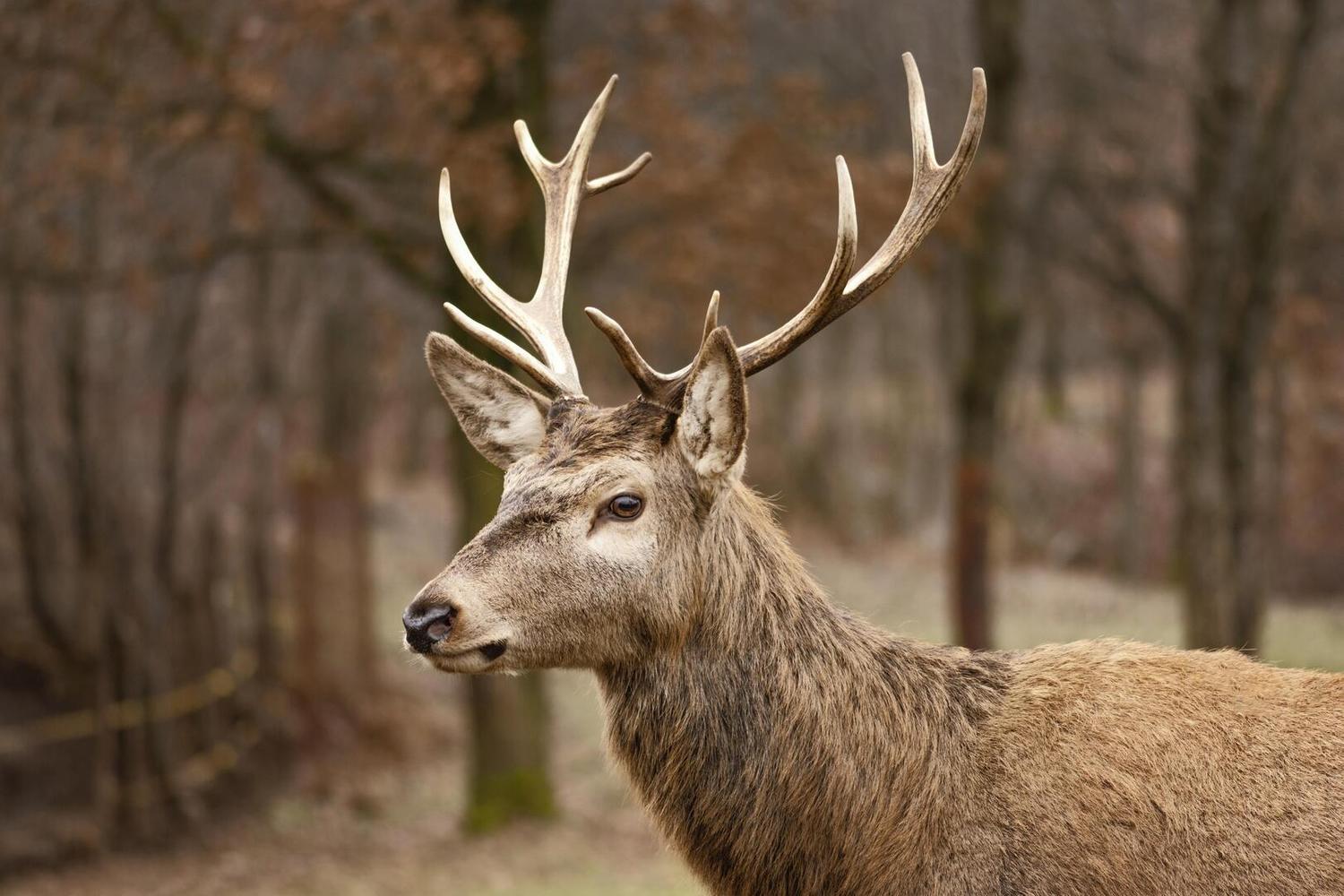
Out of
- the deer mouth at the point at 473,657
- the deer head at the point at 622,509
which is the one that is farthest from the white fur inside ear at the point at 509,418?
the deer mouth at the point at 473,657

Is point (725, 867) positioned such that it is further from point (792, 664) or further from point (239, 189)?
point (239, 189)

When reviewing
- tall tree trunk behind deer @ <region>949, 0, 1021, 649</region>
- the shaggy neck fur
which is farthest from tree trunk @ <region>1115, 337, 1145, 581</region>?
the shaggy neck fur

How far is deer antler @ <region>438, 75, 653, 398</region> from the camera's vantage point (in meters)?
4.68

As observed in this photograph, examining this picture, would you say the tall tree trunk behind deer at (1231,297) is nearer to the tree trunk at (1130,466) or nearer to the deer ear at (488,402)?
the deer ear at (488,402)

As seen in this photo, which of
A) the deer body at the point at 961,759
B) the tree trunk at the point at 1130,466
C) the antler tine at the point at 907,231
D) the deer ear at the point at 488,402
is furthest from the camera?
the tree trunk at the point at 1130,466

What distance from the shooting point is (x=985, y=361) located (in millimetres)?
13359

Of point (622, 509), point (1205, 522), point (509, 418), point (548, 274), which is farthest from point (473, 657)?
point (1205, 522)

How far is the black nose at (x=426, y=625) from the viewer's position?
3760 mm

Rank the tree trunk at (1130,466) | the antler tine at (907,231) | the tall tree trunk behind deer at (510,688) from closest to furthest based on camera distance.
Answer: the antler tine at (907,231) < the tall tree trunk behind deer at (510,688) < the tree trunk at (1130,466)

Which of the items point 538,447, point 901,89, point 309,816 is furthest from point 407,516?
point 538,447

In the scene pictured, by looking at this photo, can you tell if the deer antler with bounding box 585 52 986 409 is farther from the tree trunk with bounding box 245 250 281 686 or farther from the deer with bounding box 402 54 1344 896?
the tree trunk with bounding box 245 250 281 686

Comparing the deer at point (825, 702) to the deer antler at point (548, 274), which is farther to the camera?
the deer antler at point (548, 274)

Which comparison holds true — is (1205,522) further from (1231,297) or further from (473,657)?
(473,657)

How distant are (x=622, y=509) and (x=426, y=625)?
66 cm
